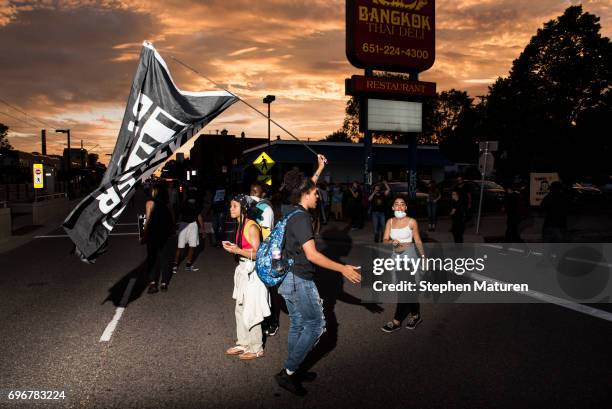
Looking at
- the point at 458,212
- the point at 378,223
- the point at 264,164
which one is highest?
the point at 264,164

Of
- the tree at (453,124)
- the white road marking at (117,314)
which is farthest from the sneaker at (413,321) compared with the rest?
the tree at (453,124)

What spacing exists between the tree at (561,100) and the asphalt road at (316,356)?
1544 inches

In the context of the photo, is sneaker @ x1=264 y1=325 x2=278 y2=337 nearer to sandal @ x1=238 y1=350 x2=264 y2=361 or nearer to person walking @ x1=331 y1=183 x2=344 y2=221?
sandal @ x1=238 y1=350 x2=264 y2=361

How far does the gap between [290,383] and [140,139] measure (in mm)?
2738

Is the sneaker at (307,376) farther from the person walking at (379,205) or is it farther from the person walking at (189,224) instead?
the person walking at (379,205)

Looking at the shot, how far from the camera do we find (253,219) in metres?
5.47

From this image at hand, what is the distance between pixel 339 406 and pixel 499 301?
14.9 ft

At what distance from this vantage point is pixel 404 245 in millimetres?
6656

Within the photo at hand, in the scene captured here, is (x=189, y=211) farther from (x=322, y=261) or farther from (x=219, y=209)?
(x=322, y=261)

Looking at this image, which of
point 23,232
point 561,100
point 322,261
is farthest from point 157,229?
point 561,100

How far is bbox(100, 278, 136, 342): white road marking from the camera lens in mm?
6223

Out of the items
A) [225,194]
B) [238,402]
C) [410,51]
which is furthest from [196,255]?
[410,51]

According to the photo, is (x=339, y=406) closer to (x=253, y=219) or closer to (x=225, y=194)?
(x=253, y=219)

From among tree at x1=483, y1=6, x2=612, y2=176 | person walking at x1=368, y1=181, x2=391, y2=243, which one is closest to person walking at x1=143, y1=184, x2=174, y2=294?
person walking at x1=368, y1=181, x2=391, y2=243
